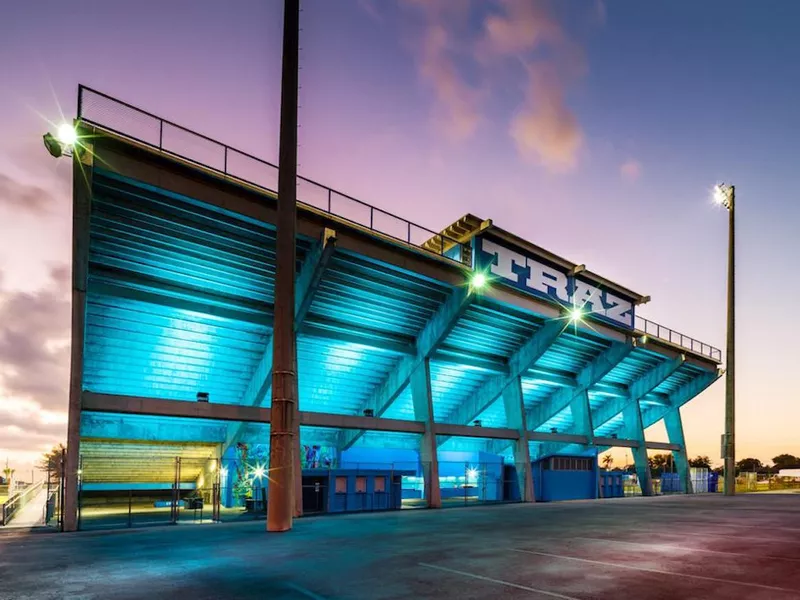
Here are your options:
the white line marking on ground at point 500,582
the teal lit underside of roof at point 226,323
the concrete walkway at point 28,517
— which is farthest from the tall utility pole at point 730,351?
the concrete walkway at point 28,517

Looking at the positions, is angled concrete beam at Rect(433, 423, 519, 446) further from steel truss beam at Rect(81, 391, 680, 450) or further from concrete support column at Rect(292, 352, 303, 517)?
concrete support column at Rect(292, 352, 303, 517)

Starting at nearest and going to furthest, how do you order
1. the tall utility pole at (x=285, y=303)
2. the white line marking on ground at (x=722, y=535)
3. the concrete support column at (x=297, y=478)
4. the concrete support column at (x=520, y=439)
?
1. the white line marking on ground at (x=722, y=535)
2. the tall utility pole at (x=285, y=303)
3. the concrete support column at (x=297, y=478)
4. the concrete support column at (x=520, y=439)

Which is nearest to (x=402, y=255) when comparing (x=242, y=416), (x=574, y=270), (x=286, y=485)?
(x=242, y=416)

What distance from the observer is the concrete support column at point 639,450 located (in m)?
45.2

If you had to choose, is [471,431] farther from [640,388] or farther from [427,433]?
[640,388]

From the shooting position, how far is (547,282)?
1398 inches

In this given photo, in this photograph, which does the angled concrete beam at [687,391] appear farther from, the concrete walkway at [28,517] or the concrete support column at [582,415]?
the concrete walkway at [28,517]

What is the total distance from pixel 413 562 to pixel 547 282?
2550cm

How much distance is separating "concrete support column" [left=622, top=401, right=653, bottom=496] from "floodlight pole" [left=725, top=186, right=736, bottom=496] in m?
5.38

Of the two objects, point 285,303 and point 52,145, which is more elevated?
point 52,145

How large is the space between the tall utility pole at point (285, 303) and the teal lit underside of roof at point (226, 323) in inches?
139

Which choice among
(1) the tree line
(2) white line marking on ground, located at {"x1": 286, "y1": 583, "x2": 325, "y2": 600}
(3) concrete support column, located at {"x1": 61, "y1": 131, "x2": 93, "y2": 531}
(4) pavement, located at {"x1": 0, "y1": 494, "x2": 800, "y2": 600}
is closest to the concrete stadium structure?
(3) concrete support column, located at {"x1": 61, "y1": 131, "x2": 93, "y2": 531}

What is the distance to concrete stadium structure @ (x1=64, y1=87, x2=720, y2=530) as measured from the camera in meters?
20.7

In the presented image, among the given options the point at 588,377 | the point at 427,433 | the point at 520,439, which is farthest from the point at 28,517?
the point at 588,377
